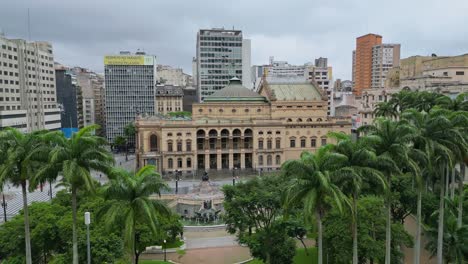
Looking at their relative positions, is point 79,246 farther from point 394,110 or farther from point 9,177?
point 394,110

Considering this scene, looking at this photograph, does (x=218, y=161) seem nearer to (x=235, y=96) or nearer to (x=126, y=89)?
(x=235, y=96)

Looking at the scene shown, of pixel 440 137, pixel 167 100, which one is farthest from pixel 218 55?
pixel 440 137

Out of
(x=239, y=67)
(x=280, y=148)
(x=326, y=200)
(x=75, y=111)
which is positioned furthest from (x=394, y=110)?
(x=75, y=111)

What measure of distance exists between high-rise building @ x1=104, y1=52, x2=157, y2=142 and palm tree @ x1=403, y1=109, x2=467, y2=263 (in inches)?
4371

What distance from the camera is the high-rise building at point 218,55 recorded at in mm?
135375

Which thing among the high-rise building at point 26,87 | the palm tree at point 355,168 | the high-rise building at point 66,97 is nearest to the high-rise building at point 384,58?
the high-rise building at point 66,97

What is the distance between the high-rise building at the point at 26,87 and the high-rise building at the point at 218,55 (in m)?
49.2

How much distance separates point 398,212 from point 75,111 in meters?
121

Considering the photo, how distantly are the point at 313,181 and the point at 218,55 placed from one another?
12066cm

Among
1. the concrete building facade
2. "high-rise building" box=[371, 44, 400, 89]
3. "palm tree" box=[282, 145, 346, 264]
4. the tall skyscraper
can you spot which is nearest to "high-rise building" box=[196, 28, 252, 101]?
the concrete building facade

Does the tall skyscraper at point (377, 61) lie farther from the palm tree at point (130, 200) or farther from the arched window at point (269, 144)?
the palm tree at point (130, 200)

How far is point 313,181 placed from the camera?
20422 millimetres

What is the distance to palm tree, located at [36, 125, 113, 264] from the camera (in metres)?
20.4

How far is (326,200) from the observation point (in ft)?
69.4
